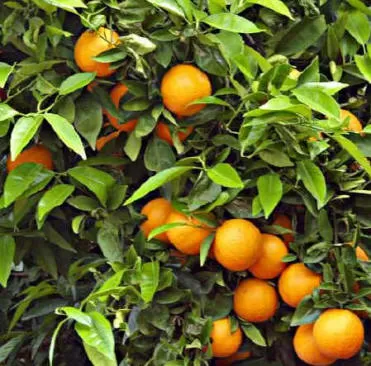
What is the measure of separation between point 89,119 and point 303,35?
1.15 ft

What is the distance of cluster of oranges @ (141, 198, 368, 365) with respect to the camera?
3.67 feet

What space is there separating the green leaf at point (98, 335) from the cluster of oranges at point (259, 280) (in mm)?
186

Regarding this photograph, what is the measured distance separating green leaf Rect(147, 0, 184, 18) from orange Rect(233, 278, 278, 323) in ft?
1.31

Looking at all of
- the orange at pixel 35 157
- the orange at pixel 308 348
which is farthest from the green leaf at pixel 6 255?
the orange at pixel 308 348

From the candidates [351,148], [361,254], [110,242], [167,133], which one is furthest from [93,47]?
[361,254]

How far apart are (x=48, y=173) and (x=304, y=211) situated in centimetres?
38

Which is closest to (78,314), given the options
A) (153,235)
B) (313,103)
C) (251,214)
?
(153,235)

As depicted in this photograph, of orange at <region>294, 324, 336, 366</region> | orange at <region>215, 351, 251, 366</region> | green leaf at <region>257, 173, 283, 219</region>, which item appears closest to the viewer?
green leaf at <region>257, 173, 283, 219</region>

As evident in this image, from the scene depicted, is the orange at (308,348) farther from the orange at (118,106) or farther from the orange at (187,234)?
the orange at (118,106)


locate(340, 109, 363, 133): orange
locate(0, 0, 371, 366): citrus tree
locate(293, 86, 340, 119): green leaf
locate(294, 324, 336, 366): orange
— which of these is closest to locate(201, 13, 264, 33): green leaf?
locate(0, 0, 371, 366): citrus tree

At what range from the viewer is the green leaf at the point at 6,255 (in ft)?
3.79

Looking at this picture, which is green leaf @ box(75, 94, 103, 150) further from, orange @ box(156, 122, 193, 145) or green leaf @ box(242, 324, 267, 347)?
green leaf @ box(242, 324, 267, 347)

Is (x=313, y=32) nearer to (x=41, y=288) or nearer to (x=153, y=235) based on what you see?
(x=153, y=235)

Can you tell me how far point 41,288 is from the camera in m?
1.33
